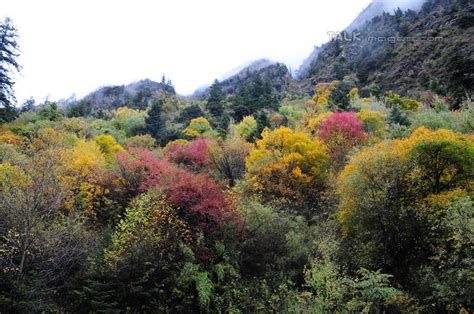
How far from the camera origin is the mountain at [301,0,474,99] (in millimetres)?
71881

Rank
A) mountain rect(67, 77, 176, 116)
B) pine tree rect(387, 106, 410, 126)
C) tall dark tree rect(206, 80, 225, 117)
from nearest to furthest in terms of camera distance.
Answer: pine tree rect(387, 106, 410, 126), tall dark tree rect(206, 80, 225, 117), mountain rect(67, 77, 176, 116)

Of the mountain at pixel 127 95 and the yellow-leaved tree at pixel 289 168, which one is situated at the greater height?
the mountain at pixel 127 95

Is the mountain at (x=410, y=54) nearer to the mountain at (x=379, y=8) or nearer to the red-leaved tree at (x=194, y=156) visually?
the mountain at (x=379, y=8)

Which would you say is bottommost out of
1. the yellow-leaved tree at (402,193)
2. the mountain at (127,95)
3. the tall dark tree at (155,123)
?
the yellow-leaved tree at (402,193)

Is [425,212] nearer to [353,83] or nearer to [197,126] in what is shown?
[197,126]

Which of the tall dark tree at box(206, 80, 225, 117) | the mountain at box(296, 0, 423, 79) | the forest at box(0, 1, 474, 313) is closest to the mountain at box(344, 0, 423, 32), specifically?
the mountain at box(296, 0, 423, 79)

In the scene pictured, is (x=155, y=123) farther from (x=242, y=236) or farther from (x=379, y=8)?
(x=379, y=8)

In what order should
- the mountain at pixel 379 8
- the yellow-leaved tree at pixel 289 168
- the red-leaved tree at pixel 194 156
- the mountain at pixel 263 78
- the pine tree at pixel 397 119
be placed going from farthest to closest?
1. the mountain at pixel 379 8
2. the mountain at pixel 263 78
3. the pine tree at pixel 397 119
4. the red-leaved tree at pixel 194 156
5. the yellow-leaved tree at pixel 289 168

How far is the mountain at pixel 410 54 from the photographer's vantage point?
71.9 m

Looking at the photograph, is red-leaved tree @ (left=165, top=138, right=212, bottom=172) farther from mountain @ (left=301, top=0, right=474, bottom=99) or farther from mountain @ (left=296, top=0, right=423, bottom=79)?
mountain @ (left=296, top=0, right=423, bottom=79)

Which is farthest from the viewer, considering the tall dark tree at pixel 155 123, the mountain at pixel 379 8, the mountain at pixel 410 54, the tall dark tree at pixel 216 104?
the mountain at pixel 379 8

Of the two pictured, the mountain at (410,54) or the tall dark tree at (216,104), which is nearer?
the mountain at (410,54)

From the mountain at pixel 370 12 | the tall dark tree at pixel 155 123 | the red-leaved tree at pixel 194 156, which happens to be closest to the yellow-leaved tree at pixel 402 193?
the red-leaved tree at pixel 194 156

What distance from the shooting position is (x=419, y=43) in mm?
95625
